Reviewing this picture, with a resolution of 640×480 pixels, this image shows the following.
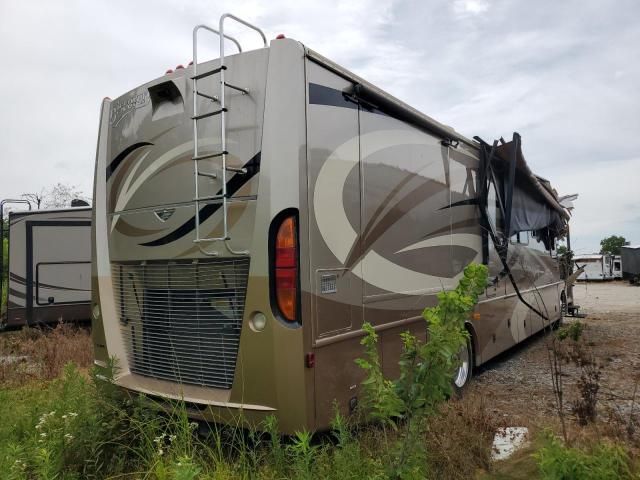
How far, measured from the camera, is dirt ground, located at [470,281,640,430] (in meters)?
4.75

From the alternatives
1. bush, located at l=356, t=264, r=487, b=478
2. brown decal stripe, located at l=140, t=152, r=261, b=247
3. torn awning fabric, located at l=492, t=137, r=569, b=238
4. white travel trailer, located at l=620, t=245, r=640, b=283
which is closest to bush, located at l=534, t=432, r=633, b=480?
bush, located at l=356, t=264, r=487, b=478

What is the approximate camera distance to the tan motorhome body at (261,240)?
3484 millimetres

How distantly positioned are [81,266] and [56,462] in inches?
292

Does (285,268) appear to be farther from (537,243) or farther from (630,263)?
(630,263)

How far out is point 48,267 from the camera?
9938 millimetres

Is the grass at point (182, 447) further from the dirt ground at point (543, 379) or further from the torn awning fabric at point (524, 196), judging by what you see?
the torn awning fabric at point (524, 196)

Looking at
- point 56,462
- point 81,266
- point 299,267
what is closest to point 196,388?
point 56,462

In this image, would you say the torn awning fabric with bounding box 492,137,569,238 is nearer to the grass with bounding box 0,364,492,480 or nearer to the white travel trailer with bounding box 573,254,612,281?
the grass with bounding box 0,364,492,480

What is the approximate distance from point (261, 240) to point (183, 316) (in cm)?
111

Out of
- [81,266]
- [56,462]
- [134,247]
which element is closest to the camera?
[56,462]

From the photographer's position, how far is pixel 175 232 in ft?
13.3

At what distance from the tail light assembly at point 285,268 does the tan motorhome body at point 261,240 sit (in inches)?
1.4

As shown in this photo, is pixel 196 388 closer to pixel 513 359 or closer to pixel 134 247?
pixel 134 247

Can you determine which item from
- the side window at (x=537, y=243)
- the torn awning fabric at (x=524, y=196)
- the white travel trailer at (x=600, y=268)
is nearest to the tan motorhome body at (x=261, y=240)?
the torn awning fabric at (x=524, y=196)
